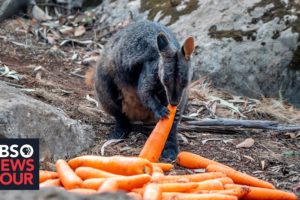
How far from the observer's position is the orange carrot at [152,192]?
181 inches

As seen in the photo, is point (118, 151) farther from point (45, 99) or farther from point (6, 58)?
point (6, 58)

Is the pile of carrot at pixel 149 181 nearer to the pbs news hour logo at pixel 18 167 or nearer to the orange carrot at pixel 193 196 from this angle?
the orange carrot at pixel 193 196

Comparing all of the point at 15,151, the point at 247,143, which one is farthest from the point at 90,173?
the point at 247,143

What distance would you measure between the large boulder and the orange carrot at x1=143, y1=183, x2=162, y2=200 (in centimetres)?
420

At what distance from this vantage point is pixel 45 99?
295 inches

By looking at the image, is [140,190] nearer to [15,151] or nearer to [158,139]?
[15,151]

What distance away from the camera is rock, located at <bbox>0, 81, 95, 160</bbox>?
5.75 m

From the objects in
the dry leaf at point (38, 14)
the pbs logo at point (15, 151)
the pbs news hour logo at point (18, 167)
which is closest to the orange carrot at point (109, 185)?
the pbs news hour logo at point (18, 167)

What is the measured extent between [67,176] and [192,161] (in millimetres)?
1443

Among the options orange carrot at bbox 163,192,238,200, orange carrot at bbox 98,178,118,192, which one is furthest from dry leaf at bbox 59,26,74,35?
orange carrot at bbox 163,192,238,200

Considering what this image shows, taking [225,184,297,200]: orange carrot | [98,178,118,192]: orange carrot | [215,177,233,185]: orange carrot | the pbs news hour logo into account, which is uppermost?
the pbs news hour logo

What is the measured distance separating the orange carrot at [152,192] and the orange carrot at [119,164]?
37cm

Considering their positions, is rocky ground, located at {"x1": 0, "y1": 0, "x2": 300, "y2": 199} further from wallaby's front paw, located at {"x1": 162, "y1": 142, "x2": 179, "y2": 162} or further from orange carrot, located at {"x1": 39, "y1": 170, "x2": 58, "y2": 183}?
orange carrot, located at {"x1": 39, "y1": 170, "x2": 58, "y2": 183}

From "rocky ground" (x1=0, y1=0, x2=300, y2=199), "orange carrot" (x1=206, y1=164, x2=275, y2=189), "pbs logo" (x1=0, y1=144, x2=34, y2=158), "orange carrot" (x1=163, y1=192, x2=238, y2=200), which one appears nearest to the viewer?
"orange carrot" (x1=163, y1=192, x2=238, y2=200)
